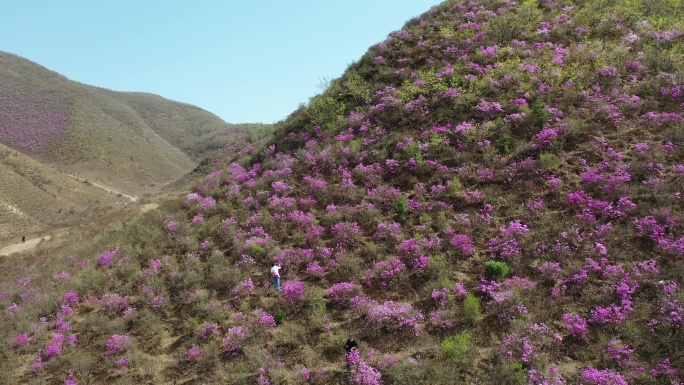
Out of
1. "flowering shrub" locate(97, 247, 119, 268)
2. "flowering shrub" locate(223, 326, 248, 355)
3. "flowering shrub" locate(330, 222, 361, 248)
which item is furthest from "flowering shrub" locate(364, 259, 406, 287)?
"flowering shrub" locate(97, 247, 119, 268)

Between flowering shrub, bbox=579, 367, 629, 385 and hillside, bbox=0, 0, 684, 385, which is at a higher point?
hillside, bbox=0, 0, 684, 385

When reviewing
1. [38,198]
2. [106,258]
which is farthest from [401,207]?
[38,198]

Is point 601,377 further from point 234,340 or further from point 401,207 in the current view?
point 234,340

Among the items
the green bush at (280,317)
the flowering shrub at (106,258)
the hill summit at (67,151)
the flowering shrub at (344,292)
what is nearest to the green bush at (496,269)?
the flowering shrub at (344,292)

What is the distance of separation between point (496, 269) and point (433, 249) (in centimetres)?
244

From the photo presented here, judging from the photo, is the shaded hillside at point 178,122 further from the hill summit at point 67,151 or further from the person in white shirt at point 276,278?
the person in white shirt at point 276,278

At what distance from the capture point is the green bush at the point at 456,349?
937 cm

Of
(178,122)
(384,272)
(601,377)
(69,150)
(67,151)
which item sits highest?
(178,122)

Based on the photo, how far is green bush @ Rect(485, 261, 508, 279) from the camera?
11594 mm

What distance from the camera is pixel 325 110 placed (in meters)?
24.8

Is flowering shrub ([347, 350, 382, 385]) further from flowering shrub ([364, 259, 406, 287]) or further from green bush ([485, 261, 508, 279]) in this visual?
green bush ([485, 261, 508, 279])

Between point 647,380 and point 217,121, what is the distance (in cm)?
15361

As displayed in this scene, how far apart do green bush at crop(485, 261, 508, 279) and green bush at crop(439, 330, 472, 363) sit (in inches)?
104

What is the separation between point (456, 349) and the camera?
31.1 ft
